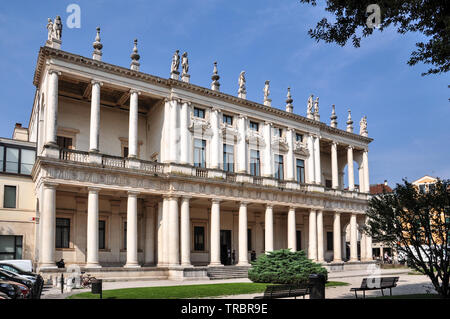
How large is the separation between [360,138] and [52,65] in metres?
35.2

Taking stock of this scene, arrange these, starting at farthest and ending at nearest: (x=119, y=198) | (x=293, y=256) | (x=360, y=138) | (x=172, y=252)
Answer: (x=360, y=138)
(x=119, y=198)
(x=172, y=252)
(x=293, y=256)

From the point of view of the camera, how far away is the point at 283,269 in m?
26.5

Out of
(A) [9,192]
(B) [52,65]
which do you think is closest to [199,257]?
(A) [9,192]

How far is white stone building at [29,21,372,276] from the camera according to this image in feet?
99.6

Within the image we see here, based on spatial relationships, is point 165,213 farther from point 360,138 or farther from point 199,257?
point 360,138

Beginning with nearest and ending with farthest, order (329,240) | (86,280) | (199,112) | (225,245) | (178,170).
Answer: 1. (86,280)
2. (178,170)
3. (199,112)
4. (225,245)
5. (329,240)

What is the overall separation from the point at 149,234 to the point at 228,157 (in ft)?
31.0

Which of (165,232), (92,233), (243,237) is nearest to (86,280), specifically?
(92,233)

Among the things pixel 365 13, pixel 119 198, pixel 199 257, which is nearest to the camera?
pixel 365 13

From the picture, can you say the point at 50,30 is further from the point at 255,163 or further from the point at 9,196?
the point at 255,163

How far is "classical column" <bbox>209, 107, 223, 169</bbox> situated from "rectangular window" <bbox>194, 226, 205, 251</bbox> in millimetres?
6530

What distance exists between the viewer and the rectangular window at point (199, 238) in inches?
1576

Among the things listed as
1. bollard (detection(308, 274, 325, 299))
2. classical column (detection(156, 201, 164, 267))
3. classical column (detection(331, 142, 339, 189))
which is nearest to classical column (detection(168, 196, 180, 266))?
classical column (detection(156, 201, 164, 267))

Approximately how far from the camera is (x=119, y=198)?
35.7 metres
